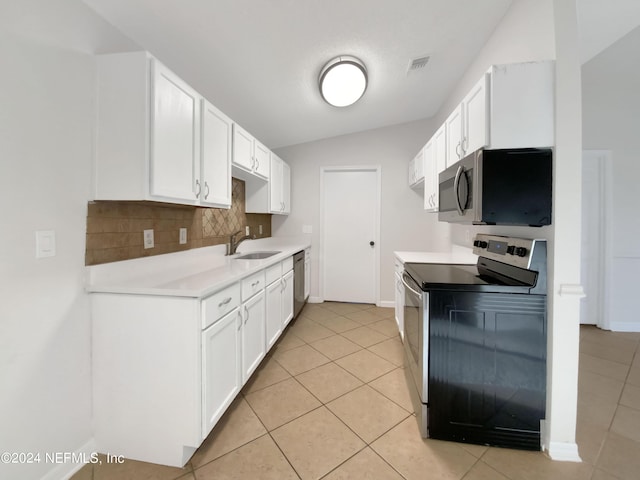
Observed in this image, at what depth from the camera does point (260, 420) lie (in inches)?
65.2

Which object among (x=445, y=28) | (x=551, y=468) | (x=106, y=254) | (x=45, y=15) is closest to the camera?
(x=45, y=15)

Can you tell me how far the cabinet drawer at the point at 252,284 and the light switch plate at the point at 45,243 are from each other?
0.97 metres

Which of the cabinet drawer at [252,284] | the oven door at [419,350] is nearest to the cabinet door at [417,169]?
the oven door at [419,350]

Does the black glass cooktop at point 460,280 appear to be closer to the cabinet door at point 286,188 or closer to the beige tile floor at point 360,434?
the beige tile floor at point 360,434

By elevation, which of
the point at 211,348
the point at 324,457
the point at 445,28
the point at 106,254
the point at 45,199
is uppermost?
the point at 445,28

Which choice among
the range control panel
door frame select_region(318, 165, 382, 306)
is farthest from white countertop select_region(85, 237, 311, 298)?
door frame select_region(318, 165, 382, 306)

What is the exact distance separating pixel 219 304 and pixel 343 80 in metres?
2.19

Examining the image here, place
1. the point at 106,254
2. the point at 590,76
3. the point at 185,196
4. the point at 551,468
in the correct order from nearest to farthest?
the point at 551,468 → the point at 106,254 → the point at 185,196 → the point at 590,76

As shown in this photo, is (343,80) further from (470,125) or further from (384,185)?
(384,185)

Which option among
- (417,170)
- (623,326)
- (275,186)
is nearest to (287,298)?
(275,186)

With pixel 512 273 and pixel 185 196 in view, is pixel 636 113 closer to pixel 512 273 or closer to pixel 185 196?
pixel 512 273

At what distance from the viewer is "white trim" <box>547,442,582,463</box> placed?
1356 mm

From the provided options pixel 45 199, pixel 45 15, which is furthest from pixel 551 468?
pixel 45 15

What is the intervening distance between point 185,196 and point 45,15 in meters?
0.96
